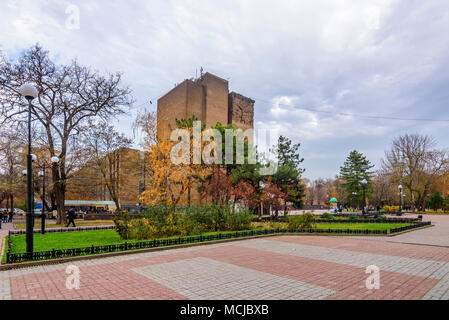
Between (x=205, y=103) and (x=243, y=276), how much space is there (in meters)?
46.8

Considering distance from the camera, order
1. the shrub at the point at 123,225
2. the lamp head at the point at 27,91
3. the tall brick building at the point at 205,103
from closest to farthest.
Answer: the lamp head at the point at 27,91, the shrub at the point at 123,225, the tall brick building at the point at 205,103

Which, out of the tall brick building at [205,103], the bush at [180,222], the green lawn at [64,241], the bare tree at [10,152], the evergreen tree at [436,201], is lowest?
the evergreen tree at [436,201]

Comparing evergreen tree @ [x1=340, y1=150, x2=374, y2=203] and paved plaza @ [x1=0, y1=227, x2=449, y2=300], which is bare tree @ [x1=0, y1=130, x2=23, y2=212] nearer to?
paved plaza @ [x1=0, y1=227, x2=449, y2=300]

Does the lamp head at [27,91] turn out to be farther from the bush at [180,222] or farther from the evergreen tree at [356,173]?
the evergreen tree at [356,173]

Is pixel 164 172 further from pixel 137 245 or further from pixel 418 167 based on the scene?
pixel 418 167

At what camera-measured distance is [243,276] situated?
6594 millimetres

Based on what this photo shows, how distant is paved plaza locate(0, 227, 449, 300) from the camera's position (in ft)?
17.5

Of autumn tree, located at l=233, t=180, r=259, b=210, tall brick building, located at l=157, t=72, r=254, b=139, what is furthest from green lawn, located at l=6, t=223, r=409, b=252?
tall brick building, located at l=157, t=72, r=254, b=139

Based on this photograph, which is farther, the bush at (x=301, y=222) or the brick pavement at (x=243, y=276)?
the bush at (x=301, y=222)

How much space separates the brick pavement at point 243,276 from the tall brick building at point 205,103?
130ft

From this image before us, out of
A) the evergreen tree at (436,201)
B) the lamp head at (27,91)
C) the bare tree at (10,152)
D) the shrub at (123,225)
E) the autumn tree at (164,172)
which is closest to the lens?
the lamp head at (27,91)

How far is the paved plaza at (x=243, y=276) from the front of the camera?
532 cm

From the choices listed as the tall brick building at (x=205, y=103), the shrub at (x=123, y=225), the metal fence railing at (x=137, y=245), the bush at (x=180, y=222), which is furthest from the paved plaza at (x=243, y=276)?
the tall brick building at (x=205, y=103)

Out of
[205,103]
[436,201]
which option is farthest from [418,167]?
[205,103]
